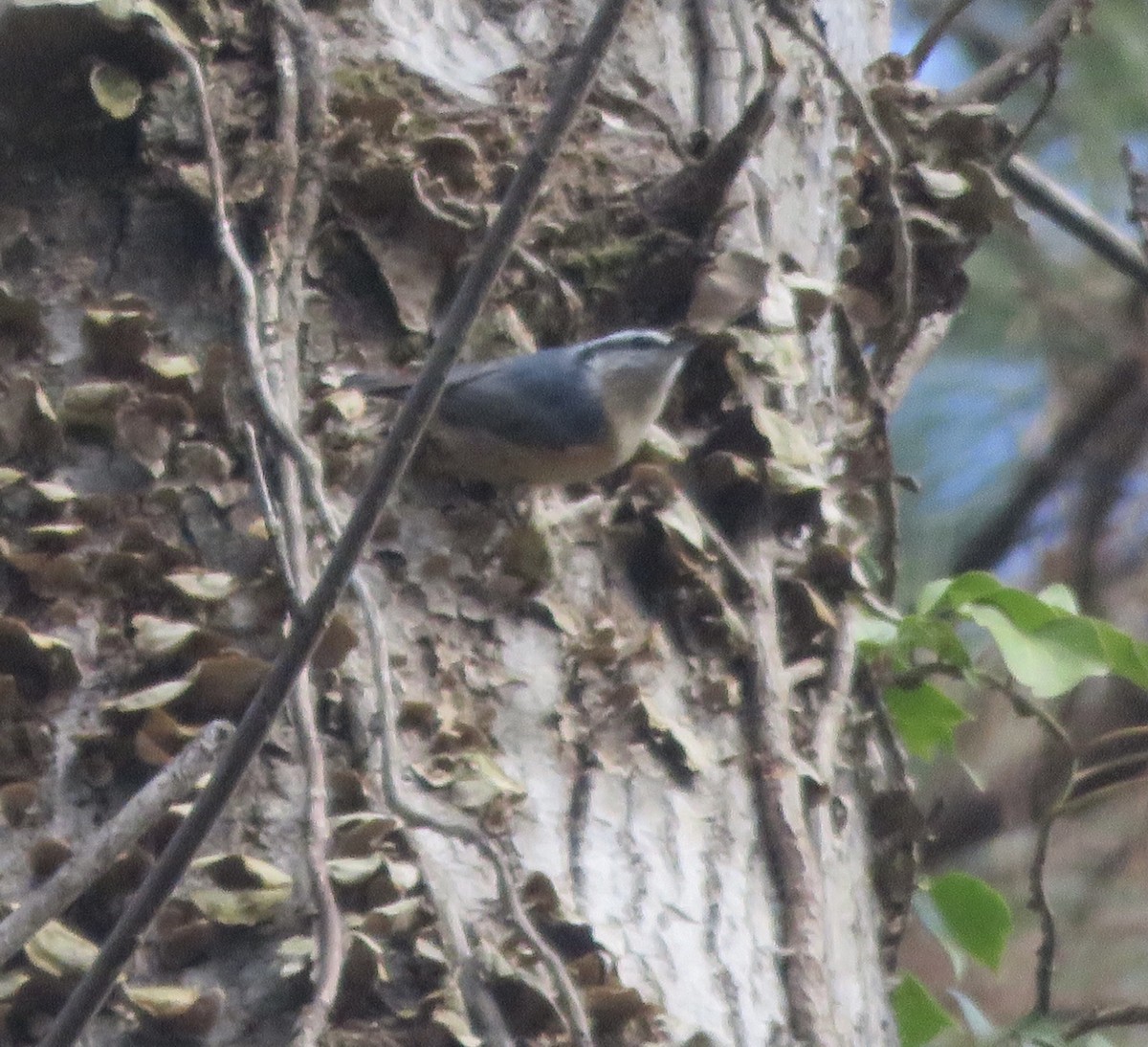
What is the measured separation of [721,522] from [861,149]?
1.89ft

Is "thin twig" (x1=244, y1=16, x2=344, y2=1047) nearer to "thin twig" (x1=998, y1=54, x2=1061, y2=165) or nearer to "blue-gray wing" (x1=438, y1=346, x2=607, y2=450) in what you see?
"blue-gray wing" (x1=438, y1=346, x2=607, y2=450)

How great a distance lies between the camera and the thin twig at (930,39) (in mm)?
2125

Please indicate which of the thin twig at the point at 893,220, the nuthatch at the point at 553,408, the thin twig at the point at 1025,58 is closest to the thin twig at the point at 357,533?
the nuthatch at the point at 553,408

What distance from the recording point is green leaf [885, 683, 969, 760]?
75.6 inches

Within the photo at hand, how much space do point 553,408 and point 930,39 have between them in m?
0.86

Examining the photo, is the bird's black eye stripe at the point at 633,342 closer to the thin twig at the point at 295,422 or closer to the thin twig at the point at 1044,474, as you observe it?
the thin twig at the point at 295,422

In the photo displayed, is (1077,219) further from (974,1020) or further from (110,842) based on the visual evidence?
(110,842)

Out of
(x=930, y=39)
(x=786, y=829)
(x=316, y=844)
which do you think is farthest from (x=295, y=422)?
(x=930, y=39)

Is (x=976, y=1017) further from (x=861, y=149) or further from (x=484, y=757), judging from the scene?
(x=861, y=149)

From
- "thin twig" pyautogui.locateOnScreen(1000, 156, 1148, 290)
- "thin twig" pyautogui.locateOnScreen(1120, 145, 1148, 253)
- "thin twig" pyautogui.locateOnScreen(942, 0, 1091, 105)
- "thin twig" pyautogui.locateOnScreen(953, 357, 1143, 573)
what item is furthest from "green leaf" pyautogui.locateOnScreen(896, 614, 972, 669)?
"thin twig" pyautogui.locateOnScreen(953, 357, 1143, 573)

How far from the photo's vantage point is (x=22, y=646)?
1351 millimetres

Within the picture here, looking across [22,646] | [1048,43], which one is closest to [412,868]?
[22,646]

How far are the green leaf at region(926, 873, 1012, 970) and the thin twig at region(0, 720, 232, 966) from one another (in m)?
1.14

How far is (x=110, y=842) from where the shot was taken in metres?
1.01
